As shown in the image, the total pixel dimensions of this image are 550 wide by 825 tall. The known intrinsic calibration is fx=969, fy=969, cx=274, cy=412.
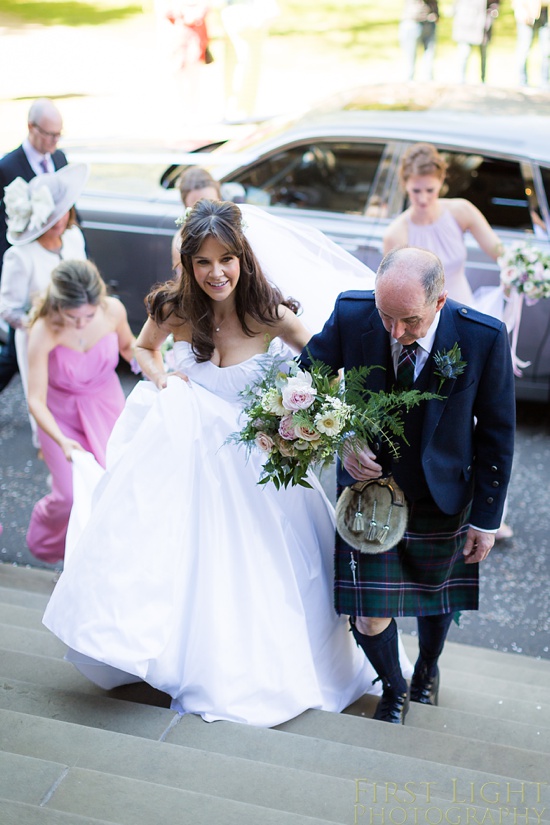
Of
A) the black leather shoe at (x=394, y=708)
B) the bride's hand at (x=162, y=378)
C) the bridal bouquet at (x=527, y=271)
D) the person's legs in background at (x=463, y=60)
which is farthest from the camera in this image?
the person's legs in background at (x=463, y=60)

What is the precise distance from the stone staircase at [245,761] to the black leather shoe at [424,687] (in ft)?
0.37

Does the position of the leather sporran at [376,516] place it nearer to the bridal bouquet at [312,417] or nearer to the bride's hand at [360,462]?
the bride's hand at [360,462]

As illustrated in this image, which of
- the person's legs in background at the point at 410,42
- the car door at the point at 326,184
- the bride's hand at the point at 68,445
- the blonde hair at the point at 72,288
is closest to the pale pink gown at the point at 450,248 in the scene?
the car door at the point at 326,184

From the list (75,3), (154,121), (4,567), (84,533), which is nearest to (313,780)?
(84,533)

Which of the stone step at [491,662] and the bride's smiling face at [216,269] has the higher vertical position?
the bride's smiling face at [216,269]

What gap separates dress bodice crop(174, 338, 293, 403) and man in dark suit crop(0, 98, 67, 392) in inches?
115

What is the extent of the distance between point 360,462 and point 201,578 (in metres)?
0.67

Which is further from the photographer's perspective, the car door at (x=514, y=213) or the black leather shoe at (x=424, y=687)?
the car door at (x=514, y=213)

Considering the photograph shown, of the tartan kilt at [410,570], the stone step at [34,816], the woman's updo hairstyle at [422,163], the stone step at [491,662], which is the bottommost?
the stone step at [491,662]

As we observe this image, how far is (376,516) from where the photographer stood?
3299mm

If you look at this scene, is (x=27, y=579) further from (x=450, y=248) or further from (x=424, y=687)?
(x=450, y=248)

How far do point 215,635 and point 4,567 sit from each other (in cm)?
217

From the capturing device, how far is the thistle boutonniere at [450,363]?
10.1ft

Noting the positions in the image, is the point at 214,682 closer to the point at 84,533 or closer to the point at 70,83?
the point at 84,533
